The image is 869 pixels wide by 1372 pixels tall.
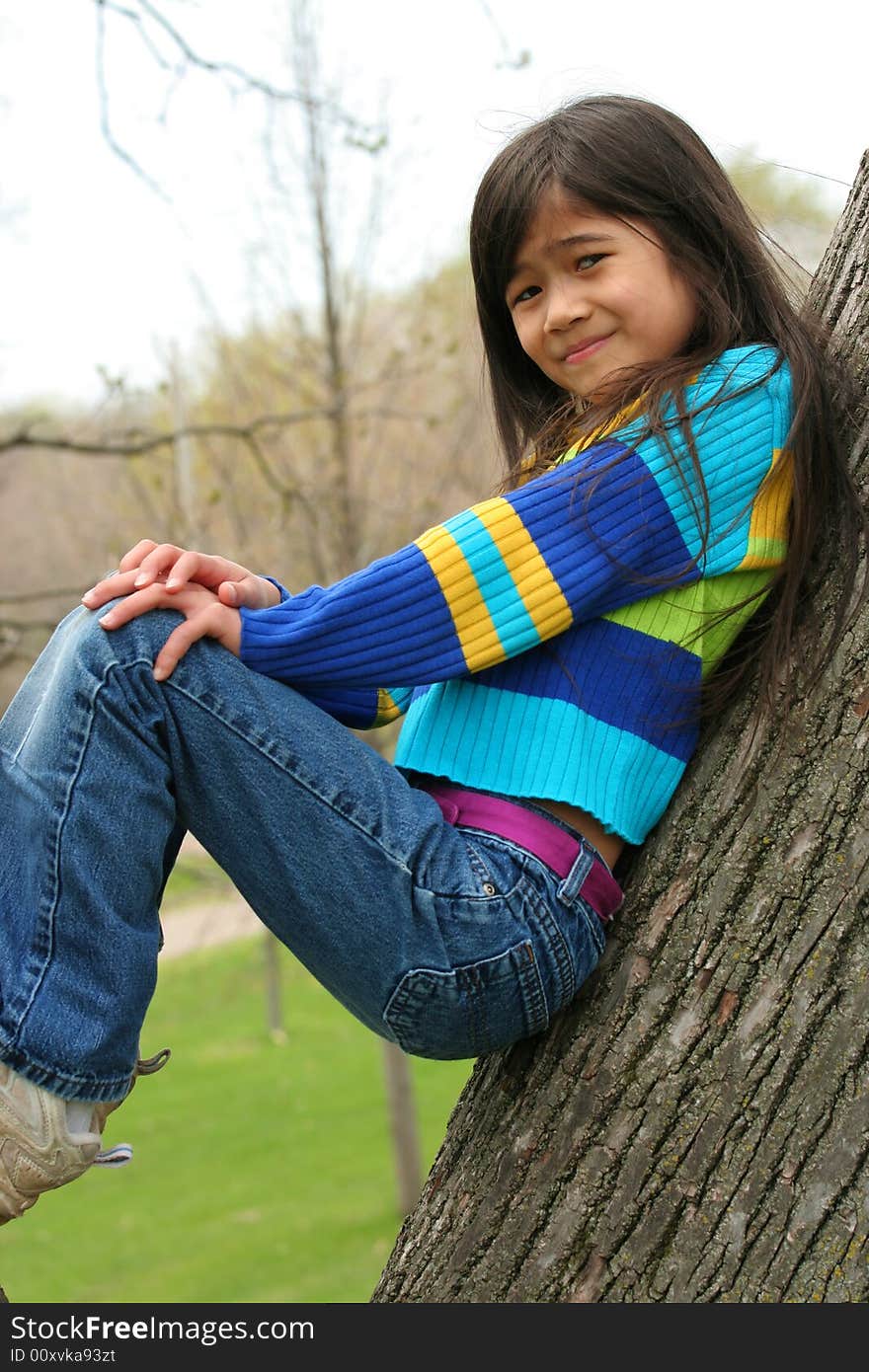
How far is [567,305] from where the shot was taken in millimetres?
2004

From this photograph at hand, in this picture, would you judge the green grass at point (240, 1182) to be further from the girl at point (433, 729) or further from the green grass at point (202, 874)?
the girl at point (433, 729)

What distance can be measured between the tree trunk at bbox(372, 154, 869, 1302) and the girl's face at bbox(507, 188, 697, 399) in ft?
0.84

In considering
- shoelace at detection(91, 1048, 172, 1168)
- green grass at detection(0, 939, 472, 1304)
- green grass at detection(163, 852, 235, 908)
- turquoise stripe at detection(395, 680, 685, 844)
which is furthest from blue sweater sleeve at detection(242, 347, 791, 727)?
green grass at detection(163, 852, 235, 908)

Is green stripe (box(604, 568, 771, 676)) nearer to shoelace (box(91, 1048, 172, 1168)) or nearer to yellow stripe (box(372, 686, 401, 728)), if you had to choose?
yellow stripe (box(372, 686, 401, 728))

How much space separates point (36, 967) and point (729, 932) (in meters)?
0.82

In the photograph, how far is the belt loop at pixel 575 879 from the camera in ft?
5.78

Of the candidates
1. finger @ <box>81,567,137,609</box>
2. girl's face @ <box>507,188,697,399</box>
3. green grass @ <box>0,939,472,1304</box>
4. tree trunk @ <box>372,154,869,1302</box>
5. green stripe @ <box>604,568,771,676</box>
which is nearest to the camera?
tree trunk @ <box>372,154,869,1302</box>

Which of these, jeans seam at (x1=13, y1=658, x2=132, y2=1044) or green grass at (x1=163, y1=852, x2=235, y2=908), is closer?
jeans seam at (x1=13, y1=658, x2=132, y2=1044)

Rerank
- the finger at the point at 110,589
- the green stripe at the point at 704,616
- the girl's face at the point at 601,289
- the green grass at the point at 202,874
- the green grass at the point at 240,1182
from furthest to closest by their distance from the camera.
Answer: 1. the green grass at the point at 202,874
2. the green grass at the point at 240,1182
3. the girl's face at the point at 601,289
4. the green stripe at the point at 704,616
5. the finger at the point at 110,589

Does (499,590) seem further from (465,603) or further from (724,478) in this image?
(724,478)

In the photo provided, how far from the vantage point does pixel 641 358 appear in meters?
2.01

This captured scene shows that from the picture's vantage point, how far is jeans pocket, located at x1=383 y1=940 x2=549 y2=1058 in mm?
1722

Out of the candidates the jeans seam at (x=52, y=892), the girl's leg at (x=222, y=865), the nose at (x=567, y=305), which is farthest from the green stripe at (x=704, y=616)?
the jeans seam at (x=52, y=892)

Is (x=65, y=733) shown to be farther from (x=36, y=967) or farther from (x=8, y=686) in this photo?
(x=8, y=686)
